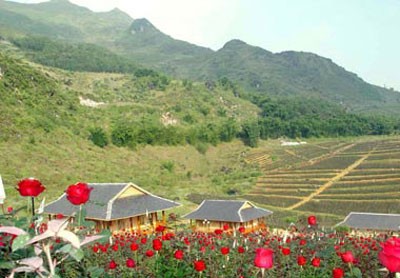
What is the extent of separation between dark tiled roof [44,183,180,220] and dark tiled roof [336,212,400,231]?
1315cm

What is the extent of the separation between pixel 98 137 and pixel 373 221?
35737mm

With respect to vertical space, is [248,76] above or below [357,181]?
above

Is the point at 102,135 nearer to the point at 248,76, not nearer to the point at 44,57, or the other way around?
the point at 44,57

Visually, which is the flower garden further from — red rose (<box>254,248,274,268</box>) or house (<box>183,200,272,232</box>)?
house (<box>183,200,272,232</box>)

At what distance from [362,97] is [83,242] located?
19349 cm

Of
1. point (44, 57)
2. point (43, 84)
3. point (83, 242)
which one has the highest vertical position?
point (44, 57)

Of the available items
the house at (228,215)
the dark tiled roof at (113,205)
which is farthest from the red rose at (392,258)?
the house at (228,215)

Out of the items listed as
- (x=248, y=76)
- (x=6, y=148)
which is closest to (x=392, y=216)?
(x=6, y=148)

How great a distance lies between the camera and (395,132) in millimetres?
90562

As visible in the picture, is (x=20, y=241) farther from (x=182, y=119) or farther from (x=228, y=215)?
(x=182, y=119)

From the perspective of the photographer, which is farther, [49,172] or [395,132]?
[395,132]

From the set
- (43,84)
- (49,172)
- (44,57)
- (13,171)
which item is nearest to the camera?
(13,171)

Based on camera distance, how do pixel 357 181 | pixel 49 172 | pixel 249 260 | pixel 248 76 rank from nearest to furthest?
pixel 249 260 < pixel 49 172 < pixel 357 181 < pixel 248 76

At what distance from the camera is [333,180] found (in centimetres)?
4728
